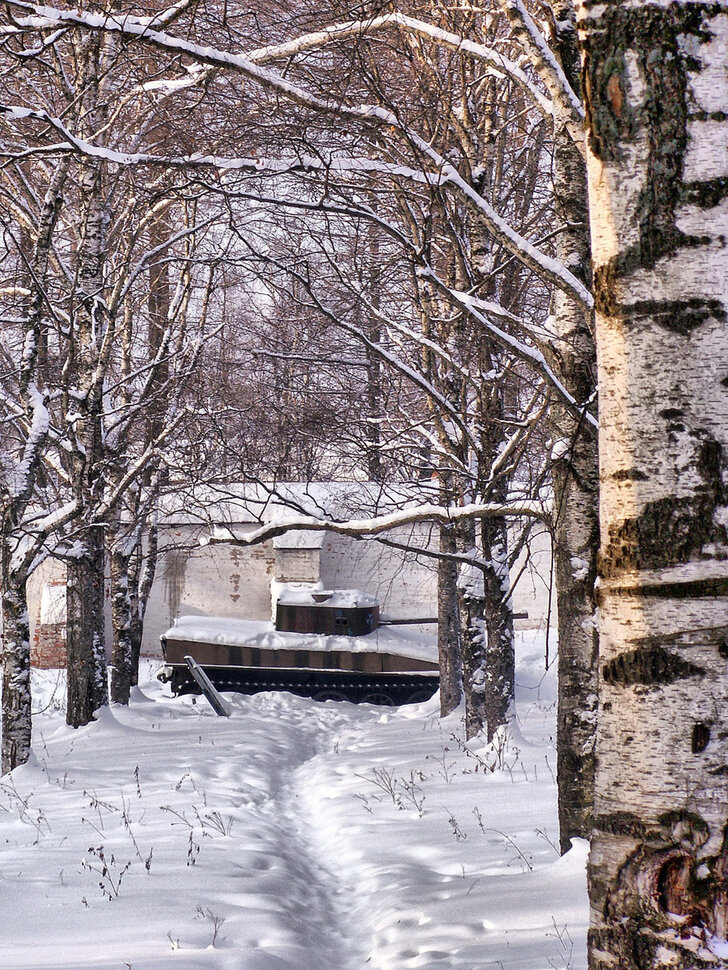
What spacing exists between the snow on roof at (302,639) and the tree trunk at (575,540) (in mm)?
11865

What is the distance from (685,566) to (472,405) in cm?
833

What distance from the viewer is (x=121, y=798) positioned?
24.7 ft

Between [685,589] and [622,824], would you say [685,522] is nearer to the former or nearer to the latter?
[685,589]

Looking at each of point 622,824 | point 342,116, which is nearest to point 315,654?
point 342,116

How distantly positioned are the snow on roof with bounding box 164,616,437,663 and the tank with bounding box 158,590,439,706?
18mm

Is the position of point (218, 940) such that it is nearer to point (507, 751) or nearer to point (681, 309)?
point (681, 309)

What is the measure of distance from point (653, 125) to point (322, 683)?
1603 cm

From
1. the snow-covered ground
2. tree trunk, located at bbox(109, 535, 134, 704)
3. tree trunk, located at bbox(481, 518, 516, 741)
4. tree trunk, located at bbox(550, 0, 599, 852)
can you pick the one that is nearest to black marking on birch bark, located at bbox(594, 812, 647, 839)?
the snow-covered ground

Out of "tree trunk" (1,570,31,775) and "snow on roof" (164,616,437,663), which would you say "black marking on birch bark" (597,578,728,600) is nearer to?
"tree trunk" (1,570,31,775)

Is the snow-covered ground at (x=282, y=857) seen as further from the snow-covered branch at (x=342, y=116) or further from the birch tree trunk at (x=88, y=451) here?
the snow-covered branch at (x=342, y=116)

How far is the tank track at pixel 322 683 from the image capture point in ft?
56.2

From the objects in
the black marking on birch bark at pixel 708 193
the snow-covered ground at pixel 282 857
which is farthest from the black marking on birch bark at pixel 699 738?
the snow-covered ground at pixel 282 857

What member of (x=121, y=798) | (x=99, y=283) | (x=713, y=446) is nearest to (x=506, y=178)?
(x=99, y=283)

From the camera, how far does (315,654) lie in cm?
1709
